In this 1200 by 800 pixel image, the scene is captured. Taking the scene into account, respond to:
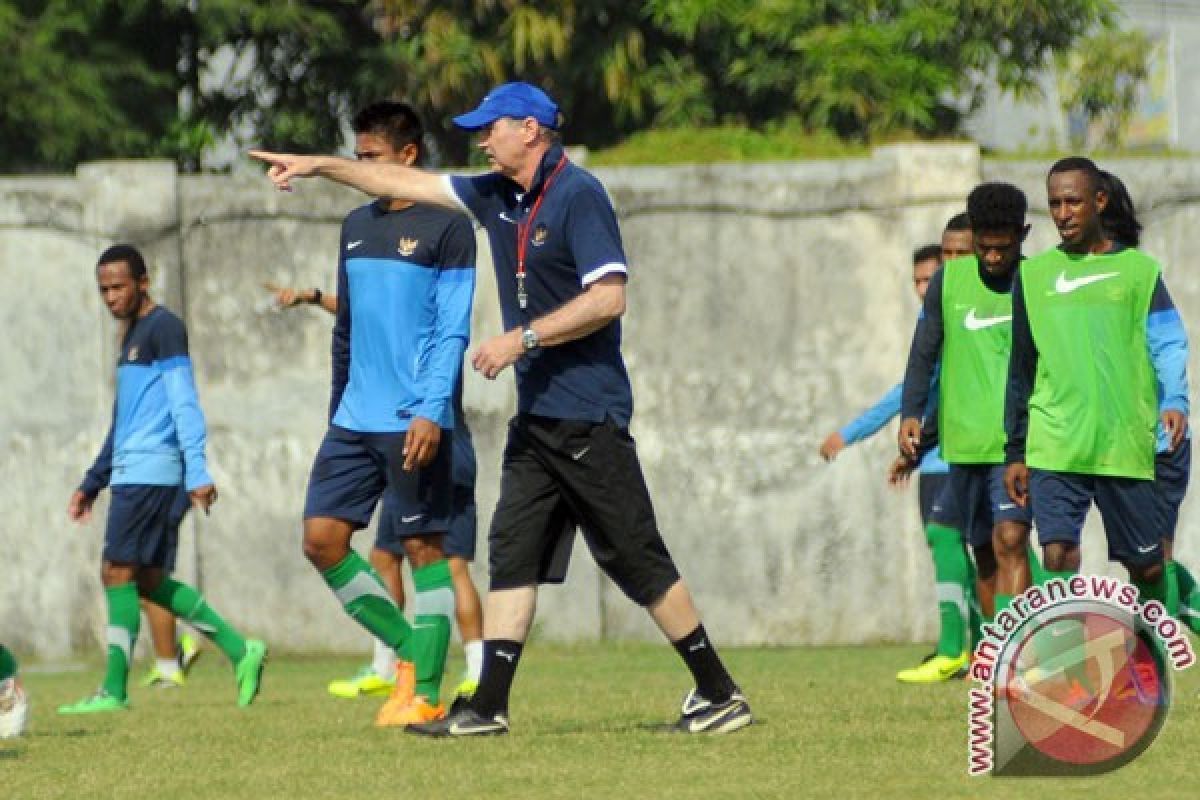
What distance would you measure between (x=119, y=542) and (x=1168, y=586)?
15.3ft

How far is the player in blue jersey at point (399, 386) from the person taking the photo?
33.2 feet

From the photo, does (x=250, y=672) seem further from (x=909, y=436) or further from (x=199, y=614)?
(x=909, y=436)

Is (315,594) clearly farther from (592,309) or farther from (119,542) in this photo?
(592,309)

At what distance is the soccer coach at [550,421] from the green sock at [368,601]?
1.23 m

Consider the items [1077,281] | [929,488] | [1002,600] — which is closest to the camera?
[1077,281]

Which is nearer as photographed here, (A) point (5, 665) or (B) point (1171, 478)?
(A) point (5, 665)

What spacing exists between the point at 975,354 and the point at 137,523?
12.1ft

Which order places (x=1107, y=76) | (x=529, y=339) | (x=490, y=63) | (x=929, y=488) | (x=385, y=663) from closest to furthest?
(x=529, y=339), (x=385, y=663), (x=929, y=488), (x=490, y=63), (x=1107, y=76)

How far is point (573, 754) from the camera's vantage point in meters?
8.63

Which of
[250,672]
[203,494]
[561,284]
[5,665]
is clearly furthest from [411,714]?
[203,494]

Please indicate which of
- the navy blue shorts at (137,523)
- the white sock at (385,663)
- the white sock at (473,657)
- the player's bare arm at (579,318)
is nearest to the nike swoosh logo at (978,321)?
the white sock at (473,657)

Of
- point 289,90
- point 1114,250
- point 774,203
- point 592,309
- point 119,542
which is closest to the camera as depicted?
point 592,309

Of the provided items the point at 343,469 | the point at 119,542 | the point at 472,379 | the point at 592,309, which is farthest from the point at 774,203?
the point at 592,309

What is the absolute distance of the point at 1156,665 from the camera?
315 inches
